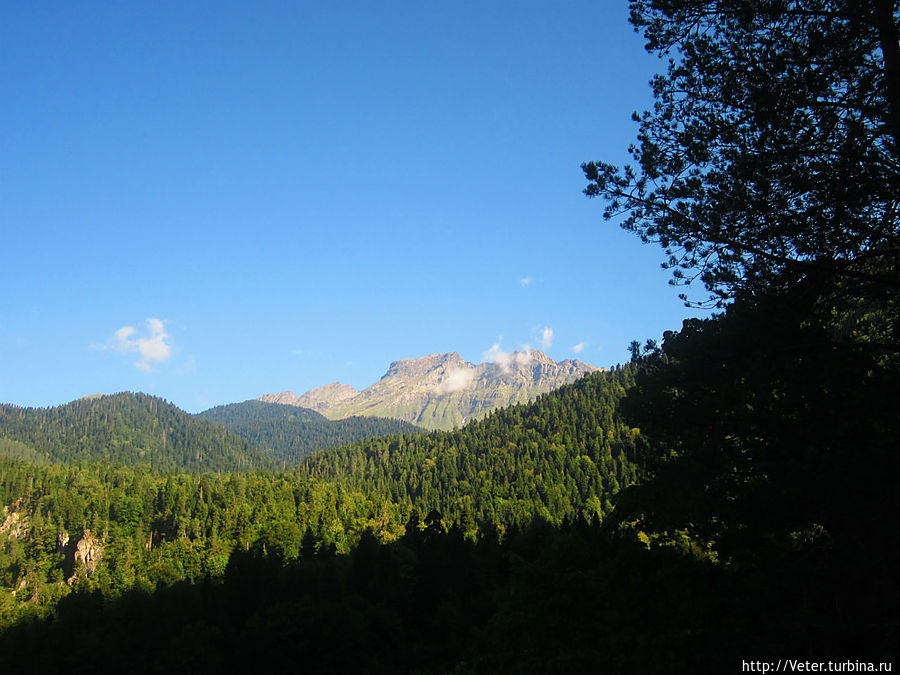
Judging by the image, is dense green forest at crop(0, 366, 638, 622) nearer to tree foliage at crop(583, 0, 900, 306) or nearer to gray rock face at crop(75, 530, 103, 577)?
gray rock face at crop(75, 530, 103, 577)

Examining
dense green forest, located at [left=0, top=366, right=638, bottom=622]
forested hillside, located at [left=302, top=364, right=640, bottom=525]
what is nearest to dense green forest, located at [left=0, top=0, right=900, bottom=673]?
dense green forest, located at [left=0, top=366, right=638, bottom=622]

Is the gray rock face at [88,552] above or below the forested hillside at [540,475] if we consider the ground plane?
below

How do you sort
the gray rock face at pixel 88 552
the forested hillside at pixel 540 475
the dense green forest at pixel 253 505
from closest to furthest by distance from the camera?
the dense green forest at pixel 253 505, the gray rock face at pixel 88 552, the forested hillside at pixel 540 475

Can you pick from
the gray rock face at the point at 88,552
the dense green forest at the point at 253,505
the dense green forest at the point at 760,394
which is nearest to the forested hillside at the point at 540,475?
the dense green forest at the point at 253,505

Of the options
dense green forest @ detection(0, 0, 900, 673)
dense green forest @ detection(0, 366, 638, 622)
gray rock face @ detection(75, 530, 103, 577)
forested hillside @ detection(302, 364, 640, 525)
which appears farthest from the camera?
forested hillside @ detection(302, 364, 640, 525)

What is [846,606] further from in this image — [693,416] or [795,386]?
[693,416]

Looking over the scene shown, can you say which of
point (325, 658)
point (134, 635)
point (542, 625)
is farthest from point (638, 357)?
point (134, 635)

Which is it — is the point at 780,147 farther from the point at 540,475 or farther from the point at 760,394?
the point at 540,475

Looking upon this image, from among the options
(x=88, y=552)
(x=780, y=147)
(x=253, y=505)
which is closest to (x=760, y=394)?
(x=780, y=147)

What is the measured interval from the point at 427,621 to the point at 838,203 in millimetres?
45514

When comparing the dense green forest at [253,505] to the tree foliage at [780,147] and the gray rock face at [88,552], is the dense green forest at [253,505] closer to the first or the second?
the gray rock face at [88,552]

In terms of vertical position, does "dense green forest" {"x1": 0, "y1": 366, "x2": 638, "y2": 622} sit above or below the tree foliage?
below

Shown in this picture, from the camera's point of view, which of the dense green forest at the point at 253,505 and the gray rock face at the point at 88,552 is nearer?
the dense green forest at the point at 253,505

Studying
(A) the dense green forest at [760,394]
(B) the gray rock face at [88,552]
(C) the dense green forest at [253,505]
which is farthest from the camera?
(B) the gray rock face at [88,552]
